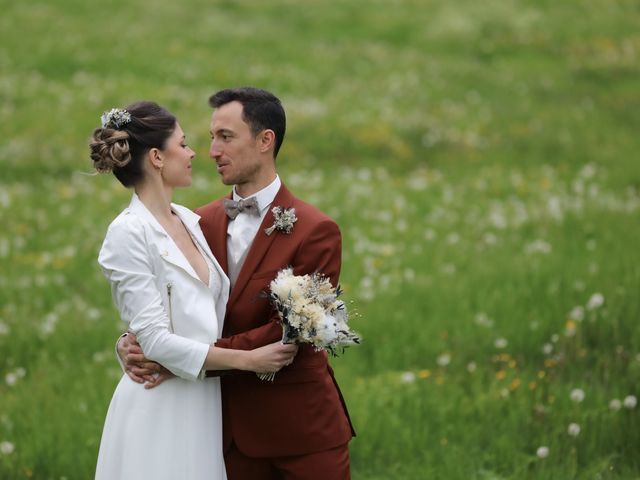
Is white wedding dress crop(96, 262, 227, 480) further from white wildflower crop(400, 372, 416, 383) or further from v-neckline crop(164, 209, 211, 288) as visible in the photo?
white wildflower crop(400, 372, 416, 383)

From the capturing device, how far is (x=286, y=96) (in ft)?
53.6

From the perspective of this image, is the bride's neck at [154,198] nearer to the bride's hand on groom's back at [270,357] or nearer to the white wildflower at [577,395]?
the bride's hand on groom's back at [270,357]

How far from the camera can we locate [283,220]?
12.4 feet

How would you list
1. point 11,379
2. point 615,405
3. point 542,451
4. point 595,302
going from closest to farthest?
point 542,451 < point 615,405 < point 11,379 < point 595,302

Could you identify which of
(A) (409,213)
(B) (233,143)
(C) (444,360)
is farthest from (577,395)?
(A) (409,213)

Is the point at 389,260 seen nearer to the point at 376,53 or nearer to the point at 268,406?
the point at 268,406

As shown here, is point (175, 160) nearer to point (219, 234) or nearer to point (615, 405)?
point (219, 234)

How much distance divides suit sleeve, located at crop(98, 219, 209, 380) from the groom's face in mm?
514

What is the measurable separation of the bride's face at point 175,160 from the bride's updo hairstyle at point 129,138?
1.1 inches

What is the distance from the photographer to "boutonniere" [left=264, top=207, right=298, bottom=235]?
3.78 meters

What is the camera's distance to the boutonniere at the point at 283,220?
12.4ft

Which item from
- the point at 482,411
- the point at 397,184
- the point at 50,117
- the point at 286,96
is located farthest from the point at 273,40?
the point at 482,411

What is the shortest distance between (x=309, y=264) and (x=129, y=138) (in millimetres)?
922

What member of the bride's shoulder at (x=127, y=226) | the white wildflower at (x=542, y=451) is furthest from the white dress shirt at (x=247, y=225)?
the white wildflower at (x=542, y=451)
